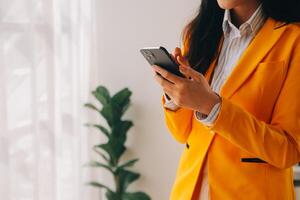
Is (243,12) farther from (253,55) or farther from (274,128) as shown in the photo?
(274,128)

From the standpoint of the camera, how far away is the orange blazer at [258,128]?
1.03 metres

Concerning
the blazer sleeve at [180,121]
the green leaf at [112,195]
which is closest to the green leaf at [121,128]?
the green leaf at [112,195]

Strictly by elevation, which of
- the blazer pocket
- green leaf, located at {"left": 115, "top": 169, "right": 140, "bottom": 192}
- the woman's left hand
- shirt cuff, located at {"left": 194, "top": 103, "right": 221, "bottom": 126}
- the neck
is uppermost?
the neck

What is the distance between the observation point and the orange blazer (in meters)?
1.03

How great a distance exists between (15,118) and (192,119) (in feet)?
1.89

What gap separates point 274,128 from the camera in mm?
1045

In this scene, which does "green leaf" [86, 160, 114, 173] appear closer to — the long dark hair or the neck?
the long dark hair

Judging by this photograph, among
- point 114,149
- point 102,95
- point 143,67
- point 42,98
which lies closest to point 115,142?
point 114,149

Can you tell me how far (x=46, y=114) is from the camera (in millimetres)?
1619

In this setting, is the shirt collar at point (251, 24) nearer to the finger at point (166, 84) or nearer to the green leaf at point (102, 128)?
the finger at point (166, 84)

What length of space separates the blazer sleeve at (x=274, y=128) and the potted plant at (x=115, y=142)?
1343mm

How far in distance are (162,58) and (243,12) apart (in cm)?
32

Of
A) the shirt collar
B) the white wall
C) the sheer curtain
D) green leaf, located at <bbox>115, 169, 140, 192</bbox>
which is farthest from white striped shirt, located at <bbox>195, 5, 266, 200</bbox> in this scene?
green leaf, located at <bbox>115, 169, 140, 192</bbox>

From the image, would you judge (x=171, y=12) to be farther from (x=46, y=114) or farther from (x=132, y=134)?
(x=46, y=114)
